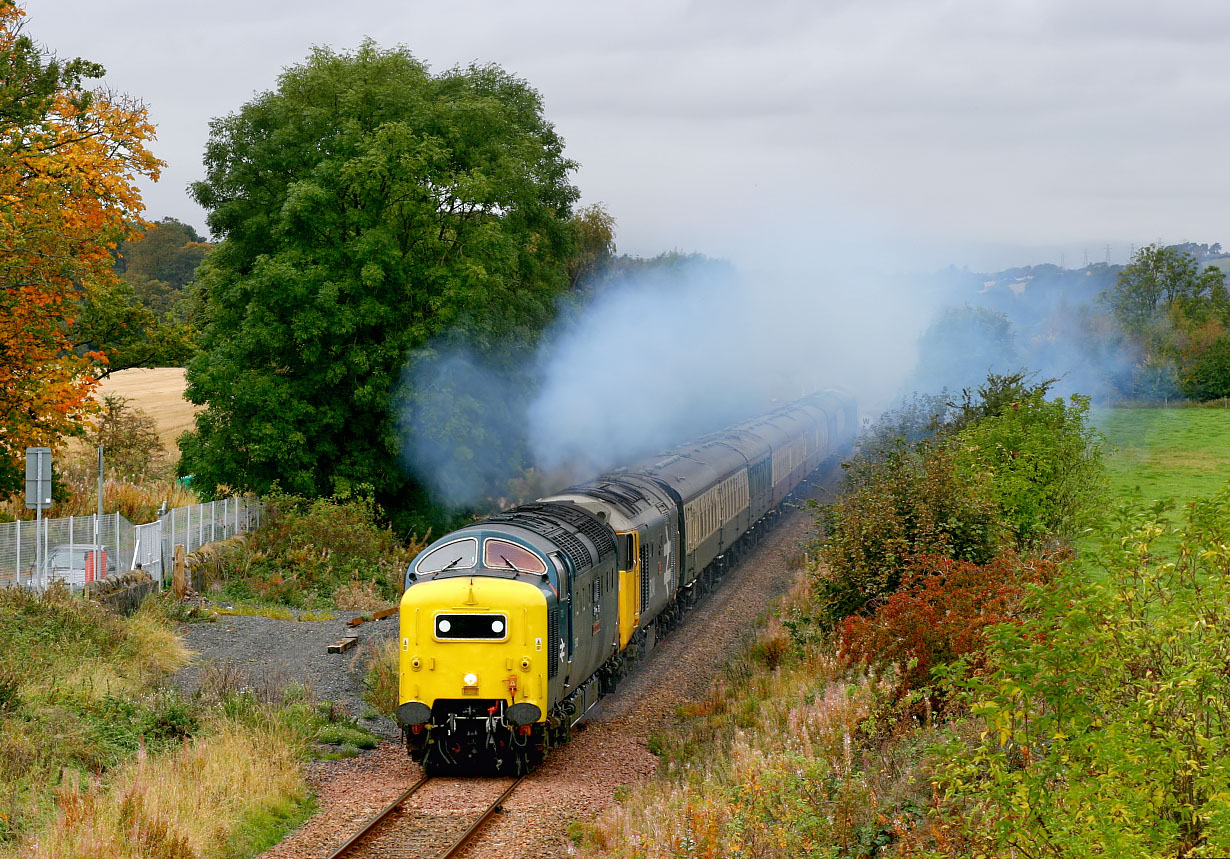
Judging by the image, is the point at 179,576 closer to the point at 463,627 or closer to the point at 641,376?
the point at 463,627

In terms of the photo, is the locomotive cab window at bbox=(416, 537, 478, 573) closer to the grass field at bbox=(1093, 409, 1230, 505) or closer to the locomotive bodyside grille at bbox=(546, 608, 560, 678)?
the locomotive bodyside grille at bbox=(546, 608, 560, 678)

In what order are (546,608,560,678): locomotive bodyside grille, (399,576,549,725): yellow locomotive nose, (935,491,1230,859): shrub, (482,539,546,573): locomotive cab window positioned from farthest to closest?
1. (482,539,546,573): locomotive cab window
2. (546,608,560,678): locomotive bodyside grille
3. (399,576,549,725): yellow locomotive nose
4. (935,491,1230,859): shrub

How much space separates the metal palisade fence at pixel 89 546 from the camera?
22406 mm

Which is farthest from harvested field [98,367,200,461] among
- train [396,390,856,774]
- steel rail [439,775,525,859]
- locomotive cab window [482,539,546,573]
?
steel rail [439,775,525,859]

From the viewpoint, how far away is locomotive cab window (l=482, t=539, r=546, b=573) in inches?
575

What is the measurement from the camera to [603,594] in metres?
16.9

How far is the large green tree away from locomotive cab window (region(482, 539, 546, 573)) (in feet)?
63.1

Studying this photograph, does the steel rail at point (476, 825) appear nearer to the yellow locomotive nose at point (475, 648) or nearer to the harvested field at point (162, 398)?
the yellow locomotive nose at point (475, 648)

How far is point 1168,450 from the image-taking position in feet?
156

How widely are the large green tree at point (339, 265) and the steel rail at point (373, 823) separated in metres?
20.4

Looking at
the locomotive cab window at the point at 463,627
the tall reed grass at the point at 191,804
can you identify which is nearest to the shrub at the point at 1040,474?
the locomotive cab window at the point at 463,627

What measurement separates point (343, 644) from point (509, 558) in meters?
7.85

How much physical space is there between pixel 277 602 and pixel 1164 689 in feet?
79.2

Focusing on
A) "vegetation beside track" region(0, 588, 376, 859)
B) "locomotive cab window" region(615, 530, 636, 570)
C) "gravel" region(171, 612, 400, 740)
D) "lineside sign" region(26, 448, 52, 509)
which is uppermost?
"lineside sign" region(26, 448, 52, 509)
